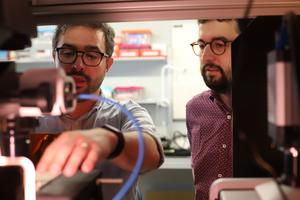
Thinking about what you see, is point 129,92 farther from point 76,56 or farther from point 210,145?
point 76,56

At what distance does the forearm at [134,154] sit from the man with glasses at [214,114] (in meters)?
0.38

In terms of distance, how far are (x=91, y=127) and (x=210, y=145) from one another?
55cm

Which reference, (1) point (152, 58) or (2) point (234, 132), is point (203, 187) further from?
(1) point (152, 58)

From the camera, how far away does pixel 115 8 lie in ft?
3.14

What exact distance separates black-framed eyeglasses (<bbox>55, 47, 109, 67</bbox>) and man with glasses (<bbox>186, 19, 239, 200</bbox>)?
0.39 metres

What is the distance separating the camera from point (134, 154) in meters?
0.82

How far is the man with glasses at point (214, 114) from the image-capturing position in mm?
1314

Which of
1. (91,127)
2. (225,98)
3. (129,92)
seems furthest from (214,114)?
(129,92)

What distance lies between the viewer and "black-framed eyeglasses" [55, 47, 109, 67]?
1.21 m

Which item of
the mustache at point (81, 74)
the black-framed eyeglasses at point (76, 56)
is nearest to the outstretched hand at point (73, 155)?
the mustache at point (81, 74)

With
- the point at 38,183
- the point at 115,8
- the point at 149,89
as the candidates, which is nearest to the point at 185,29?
the point at 149,89

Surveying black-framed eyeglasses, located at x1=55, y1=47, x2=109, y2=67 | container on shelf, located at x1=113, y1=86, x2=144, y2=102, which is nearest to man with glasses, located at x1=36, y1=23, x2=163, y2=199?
black-framed eyeglasses, located at x1=55, y1=47, x2=109, y2=67

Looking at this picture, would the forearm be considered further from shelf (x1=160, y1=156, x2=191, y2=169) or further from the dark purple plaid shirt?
shelf (x1=160, y1=156, x2=191, y2=169)

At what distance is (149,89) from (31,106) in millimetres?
2756
